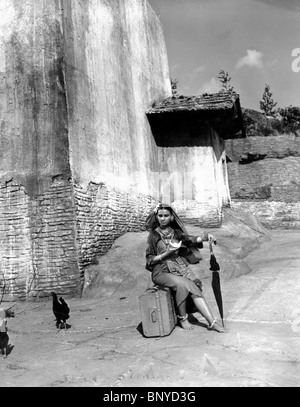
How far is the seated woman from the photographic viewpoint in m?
4.48

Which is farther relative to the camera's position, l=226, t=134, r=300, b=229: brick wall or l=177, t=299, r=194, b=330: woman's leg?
l=226, t=134, r=300, b=229: brick wall

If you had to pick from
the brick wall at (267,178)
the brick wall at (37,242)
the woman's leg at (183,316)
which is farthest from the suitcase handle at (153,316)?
the brick wall at (267,178)

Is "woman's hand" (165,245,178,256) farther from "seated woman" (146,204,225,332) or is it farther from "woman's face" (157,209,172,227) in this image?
"woman's face" (157,209,172,227)

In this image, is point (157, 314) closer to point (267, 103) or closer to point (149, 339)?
point (149, 339)

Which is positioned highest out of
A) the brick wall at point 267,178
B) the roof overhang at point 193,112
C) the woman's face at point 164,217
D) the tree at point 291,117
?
the tree at point 291,117

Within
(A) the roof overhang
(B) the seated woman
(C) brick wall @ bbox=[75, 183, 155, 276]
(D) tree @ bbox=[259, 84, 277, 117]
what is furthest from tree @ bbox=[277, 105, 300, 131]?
(B) the seated woman

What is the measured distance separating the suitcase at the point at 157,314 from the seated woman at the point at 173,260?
0.55ft

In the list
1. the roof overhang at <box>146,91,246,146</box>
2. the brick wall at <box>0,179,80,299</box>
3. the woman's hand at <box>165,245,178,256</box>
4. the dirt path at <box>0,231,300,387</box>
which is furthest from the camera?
the roof overhang at <box>146,91,246,146</box>

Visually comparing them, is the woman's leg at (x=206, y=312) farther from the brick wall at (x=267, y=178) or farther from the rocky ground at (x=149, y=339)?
A: the brick wall at (x=267, y=178)

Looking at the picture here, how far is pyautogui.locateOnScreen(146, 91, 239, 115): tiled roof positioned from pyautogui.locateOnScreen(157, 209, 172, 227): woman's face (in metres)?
6.36

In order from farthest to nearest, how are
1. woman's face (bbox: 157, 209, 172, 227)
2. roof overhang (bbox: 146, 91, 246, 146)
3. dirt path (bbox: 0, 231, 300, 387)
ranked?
roof overhang (bbox: 146, 91, 246, 146) → woman's face (bbox: 157, 209, 172, 227) → dirt path (bbox: 0, 231, 300, 387)

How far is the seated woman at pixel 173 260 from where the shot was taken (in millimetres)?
4484
